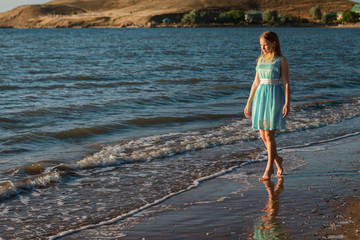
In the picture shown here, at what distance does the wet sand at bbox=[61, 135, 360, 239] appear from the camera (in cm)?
479

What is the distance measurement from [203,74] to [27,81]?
791cm

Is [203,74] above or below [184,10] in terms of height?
below

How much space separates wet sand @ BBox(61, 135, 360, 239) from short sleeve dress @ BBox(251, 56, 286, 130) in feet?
2.57

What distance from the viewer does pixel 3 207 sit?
5.91 m

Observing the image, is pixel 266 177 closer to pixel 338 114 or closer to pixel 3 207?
pixel 3 207

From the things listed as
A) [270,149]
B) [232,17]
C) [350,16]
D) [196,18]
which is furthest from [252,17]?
[270,149]

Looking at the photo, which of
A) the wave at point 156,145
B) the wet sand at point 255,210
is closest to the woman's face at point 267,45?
the wet sand at point 255,210

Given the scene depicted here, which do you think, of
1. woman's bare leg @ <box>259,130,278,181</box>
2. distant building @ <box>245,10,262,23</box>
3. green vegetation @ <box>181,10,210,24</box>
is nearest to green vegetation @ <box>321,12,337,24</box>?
distant building @ <box>245,10,262,23</box>

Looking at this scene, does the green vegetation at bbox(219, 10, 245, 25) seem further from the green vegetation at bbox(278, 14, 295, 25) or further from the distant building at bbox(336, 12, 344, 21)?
the distant building at bbox(336, 12, 344, 21)

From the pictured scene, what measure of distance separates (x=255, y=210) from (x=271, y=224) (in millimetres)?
501

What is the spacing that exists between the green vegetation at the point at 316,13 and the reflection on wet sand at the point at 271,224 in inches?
7317

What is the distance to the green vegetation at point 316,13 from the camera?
597ft

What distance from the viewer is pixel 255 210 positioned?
5430 millimetres

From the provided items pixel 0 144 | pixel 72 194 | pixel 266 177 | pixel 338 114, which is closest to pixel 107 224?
pixel 72 194
